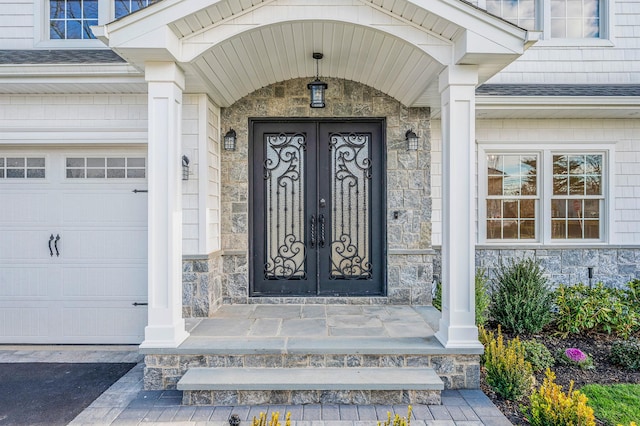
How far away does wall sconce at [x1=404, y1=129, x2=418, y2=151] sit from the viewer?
5172 mm

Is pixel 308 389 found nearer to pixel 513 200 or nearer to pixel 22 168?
pixel 513 200

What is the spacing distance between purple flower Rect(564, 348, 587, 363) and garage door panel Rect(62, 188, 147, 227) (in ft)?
15.6

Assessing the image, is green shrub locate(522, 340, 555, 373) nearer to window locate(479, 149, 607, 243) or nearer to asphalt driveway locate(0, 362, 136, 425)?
window locate(479, 149, 607, 243)

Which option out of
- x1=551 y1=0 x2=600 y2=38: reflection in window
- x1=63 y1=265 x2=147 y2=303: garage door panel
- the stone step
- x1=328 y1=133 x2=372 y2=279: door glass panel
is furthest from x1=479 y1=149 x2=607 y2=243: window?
x1=63 y1=265 x2=147 y2=303: garage door panel

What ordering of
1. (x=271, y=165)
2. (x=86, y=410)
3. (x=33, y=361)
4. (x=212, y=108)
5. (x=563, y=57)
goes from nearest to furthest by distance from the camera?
(x=86, y=410)
(x=33, y=361)
(x=212, y=108)
(x=271, y=165)
(x=563, y=57)

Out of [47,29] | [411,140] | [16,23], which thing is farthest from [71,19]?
[411,140]

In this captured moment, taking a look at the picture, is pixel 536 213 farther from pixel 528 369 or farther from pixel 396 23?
pixel 396 23

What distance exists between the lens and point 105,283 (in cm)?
502

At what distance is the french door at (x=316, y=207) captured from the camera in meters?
5.27

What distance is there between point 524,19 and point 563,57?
729 millimetres

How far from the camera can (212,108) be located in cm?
494

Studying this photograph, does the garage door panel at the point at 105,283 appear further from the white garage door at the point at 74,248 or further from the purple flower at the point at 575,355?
the purple flower at the point at 575,355

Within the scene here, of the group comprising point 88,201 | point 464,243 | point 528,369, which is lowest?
point 528,369

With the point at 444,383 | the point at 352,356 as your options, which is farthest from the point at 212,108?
the point at 444,383
